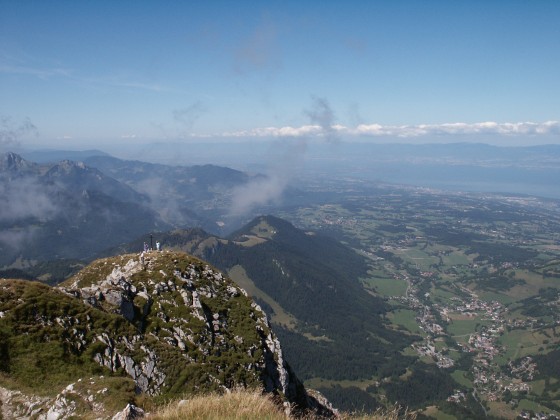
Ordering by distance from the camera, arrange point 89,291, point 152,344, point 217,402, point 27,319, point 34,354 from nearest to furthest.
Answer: point 217,402
point 34,354
point 27,319
point 152,344
point 89,291

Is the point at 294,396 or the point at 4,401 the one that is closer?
the point at 4,401

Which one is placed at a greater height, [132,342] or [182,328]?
[132,342]

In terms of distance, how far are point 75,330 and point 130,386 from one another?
16.2 metres

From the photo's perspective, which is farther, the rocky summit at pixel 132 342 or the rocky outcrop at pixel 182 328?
the rocky outcrop at pixel 182 328

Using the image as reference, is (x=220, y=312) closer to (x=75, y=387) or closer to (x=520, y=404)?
(x=75, y=387)

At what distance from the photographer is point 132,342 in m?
35.4

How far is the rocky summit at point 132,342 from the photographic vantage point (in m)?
20.8

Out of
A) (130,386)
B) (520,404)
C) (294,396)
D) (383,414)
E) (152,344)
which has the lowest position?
(520,404)

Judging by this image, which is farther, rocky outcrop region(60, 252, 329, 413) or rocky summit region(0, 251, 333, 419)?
rocky outcrop region(60, 252, 329, 413)

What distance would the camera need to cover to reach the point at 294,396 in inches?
1892

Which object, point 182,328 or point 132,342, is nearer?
point 132,342

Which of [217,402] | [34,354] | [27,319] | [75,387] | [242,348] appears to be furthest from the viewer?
[242,348]

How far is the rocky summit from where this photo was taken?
20781mm

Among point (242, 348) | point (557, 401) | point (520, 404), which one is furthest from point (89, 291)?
point (557, 401)
